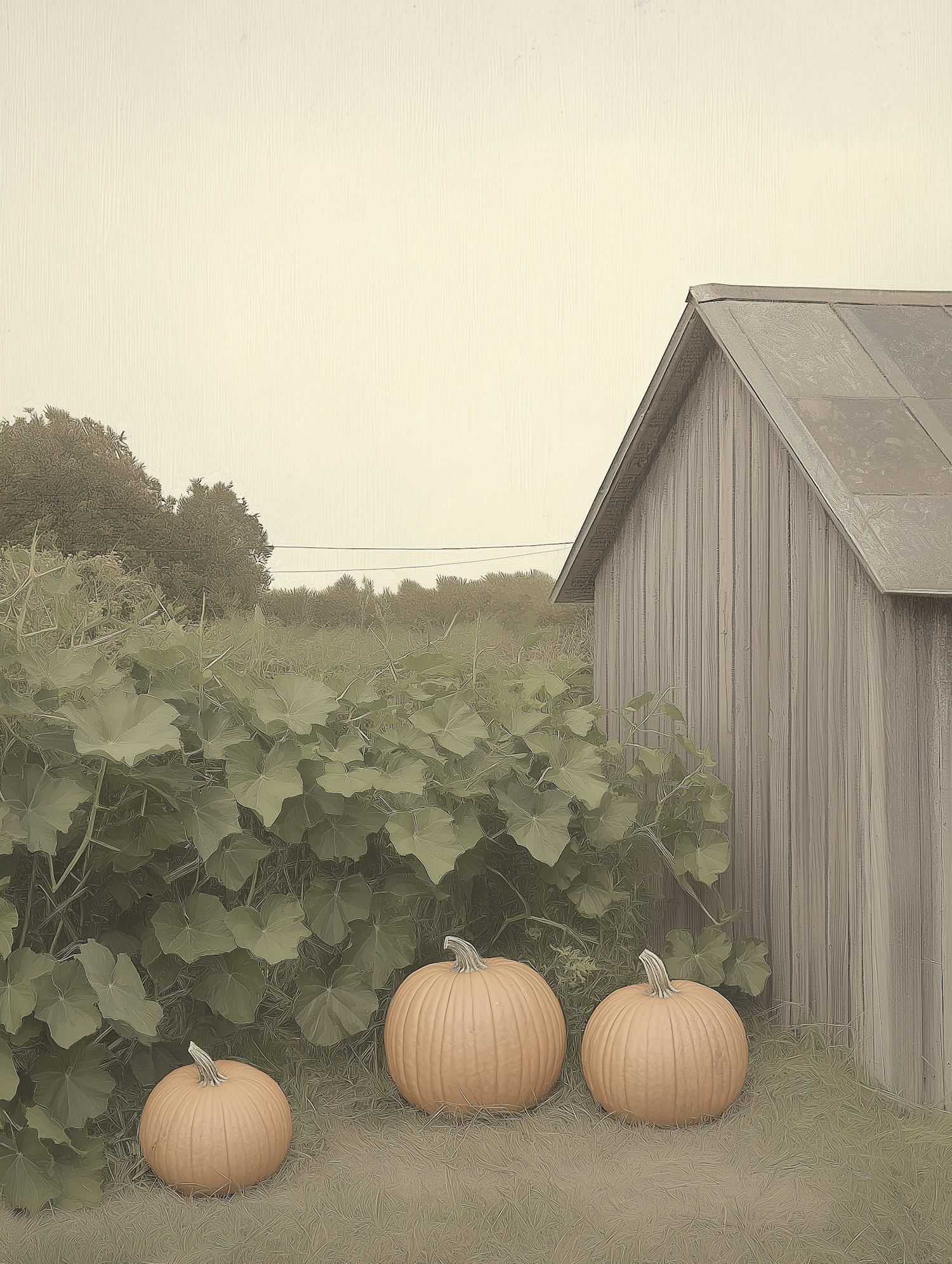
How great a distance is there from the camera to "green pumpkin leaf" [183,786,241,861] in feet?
11.7

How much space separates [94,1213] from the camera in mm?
3311

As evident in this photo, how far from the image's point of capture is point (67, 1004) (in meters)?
3.35

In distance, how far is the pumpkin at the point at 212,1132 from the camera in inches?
134

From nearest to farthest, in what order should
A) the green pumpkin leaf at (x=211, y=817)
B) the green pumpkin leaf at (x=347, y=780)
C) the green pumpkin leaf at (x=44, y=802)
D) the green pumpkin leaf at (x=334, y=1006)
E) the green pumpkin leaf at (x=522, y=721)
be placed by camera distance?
the green pumpkin leaf at (x=44, y=802) → the green pumpkin leaf at (x=211, y=817) → the green pumpkin leaf at (x=347, y=780) → the green pumpkin leaf at (x=334, y=1006) → the green pumpkin leaf at (x=522, y=721)

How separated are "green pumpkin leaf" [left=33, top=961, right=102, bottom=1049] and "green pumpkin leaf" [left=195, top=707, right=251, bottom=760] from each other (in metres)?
0.82

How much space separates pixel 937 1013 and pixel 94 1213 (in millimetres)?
3057

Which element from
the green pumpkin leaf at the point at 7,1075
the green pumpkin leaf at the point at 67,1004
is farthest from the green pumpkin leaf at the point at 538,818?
the green pumpkin leaf at the point at 7,1075

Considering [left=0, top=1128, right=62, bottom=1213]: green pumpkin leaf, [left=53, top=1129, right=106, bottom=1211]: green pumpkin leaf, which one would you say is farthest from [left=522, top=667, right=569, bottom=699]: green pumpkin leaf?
[left=0, top=1128, right=62, bottom=1213]: green pumpkin leaf

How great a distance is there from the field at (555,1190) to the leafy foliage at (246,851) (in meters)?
0.28

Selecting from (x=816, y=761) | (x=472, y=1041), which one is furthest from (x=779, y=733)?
(x=472, y=1041)

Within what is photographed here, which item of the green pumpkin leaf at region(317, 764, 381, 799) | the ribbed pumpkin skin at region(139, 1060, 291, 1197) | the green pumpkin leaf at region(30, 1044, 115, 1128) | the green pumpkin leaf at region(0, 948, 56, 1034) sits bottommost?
the ribbed pumpkin skin at region(139, 1060, 291, 1197)

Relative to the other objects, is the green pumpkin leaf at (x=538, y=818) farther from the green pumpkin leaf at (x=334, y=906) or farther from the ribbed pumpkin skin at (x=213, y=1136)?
the ribbed pumpkin skin at (x=213, y=1136)

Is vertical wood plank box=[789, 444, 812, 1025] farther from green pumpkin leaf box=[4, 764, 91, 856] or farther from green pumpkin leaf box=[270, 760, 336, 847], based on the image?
green pumpkin leaf box=[4, 764, 91, 856]

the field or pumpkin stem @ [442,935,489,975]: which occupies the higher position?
pumpkin stem @ [442,935,489,975]
